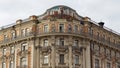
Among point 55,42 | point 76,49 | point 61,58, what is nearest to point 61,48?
point 55,42

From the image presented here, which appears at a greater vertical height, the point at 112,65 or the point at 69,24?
the point at 69,24

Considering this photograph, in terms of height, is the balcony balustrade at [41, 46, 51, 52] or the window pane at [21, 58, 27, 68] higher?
the balcony balustrade at [41, 46, 51, 52]

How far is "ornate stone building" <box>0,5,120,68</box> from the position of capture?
103m

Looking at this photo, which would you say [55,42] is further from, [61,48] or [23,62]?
[23,62]

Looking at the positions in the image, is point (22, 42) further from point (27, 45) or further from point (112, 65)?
point (112, 65)

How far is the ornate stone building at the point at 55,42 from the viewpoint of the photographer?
4040 inches

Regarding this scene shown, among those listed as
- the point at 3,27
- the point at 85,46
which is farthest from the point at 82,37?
the point at 3,27

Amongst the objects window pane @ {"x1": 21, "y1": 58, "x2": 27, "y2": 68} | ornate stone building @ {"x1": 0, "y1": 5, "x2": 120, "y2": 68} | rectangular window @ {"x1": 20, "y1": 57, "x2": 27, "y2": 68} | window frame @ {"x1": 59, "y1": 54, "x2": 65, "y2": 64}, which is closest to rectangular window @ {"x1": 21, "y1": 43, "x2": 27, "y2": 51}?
ornate stone building @ {"x1": 0, "y1": 5, "x2": 120, "y2": 68}

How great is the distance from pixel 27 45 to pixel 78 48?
1241cm

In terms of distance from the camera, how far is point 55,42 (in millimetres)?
102688

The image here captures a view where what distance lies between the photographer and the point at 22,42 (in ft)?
353

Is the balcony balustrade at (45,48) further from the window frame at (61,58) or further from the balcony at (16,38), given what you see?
the balcony at (16,38)

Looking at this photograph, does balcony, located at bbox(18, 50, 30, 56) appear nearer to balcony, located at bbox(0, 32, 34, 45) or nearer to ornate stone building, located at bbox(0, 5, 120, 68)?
ornate stone building, located at bbox(0, 5, 120, 68)

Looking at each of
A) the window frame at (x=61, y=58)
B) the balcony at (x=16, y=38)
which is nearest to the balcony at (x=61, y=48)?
the window frame at (x=61, y=58)
